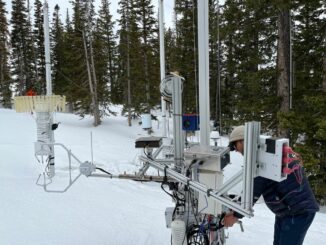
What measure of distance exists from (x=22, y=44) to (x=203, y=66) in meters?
33.2

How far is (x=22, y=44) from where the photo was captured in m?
33.2

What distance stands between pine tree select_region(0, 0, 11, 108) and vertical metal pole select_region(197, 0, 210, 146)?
2957 centimetres

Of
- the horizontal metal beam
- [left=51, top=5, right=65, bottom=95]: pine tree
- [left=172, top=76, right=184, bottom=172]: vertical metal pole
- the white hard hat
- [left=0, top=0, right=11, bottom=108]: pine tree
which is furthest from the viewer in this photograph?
[left=51, top=5, right=65, bottom=95]: pine tree

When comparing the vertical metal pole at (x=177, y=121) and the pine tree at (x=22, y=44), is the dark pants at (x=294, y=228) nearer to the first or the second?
the vertical metal pole at (x=177, y=121)

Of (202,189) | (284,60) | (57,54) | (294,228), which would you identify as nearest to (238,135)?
(202,189)

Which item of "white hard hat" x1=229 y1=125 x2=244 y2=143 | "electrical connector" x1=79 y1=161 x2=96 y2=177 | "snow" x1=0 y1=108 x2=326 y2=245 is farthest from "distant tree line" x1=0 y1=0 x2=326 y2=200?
"white hard hat" x1=229 y1=125 x2=244 y2=143

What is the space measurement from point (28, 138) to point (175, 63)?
1100 cm

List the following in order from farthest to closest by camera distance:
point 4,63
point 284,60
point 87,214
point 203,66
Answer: point 4,63 → point 284,60 → point 87,214 → point 203,66

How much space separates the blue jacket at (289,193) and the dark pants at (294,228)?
0.06 metres

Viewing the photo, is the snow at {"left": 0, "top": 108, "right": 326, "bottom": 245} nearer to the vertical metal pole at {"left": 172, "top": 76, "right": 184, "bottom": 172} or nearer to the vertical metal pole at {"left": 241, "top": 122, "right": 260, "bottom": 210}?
the vertical metal pole at {"left": 172, "top": 76, "right": 184, "bottom": 172}

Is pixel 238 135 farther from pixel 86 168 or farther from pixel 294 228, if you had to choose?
pixel 86 168

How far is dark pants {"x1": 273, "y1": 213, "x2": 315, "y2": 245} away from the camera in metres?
3.31

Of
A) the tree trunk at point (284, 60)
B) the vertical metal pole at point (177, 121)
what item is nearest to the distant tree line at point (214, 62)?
the tree trunk at point (284, 60)

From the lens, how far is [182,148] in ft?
13.4
